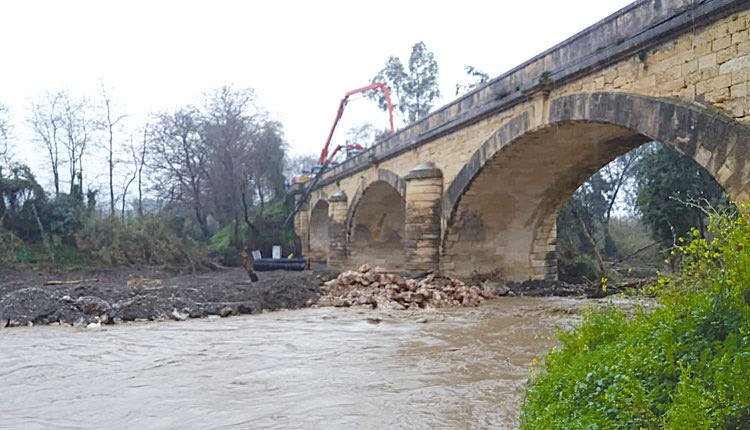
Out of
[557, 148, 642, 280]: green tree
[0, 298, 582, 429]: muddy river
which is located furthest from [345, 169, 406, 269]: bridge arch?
[0, 298, 582, 429]: muddy river

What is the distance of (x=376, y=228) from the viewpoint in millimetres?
23406

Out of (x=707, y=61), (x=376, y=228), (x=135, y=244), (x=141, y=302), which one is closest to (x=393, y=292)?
(x=141, y=302)

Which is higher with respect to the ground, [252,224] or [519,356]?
[252,224]

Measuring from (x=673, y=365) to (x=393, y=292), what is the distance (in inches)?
351

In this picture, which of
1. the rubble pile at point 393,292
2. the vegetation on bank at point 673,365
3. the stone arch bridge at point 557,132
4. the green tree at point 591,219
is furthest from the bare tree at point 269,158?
the vegetation on bank at point 673,365

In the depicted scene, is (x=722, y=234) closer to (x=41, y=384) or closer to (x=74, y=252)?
(x=41, y=384)

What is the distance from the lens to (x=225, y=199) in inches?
1201

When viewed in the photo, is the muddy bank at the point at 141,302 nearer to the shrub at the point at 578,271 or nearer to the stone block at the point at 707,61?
the shrub at the point at 578,271

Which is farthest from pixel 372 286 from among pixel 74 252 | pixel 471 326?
pixel 74 252

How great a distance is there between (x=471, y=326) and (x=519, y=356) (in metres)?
2.34

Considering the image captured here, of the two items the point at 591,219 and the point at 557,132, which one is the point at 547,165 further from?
the point at 591,219

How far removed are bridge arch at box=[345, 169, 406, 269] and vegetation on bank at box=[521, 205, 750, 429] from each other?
17688mm

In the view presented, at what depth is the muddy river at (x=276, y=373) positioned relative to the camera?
454cm

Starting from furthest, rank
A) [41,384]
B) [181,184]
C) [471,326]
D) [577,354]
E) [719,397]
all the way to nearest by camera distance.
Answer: [181,184] → [471,326] → [41,384] → [577,354] → [719,397]
